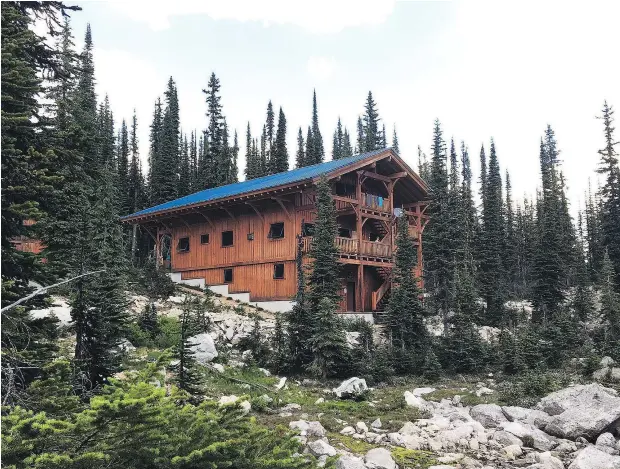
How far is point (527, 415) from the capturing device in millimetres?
13852

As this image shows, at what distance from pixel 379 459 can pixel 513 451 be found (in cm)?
317

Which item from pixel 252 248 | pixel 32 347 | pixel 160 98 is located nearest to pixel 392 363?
pixel 252 248

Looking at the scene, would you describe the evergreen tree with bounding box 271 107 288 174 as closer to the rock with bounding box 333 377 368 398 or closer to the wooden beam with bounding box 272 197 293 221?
the wooden beam with bounding box 272 197 293 221

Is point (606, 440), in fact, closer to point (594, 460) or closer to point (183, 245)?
point (594, 460)

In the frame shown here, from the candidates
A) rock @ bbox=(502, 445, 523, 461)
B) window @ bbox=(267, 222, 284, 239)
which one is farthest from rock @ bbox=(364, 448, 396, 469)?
window @ bbox=(267, 222, 284, 239)

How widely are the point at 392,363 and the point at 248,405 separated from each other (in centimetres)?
900

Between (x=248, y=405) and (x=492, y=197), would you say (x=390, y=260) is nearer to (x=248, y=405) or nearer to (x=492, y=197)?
(x=248, y=405)

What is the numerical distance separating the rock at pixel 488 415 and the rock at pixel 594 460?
9.02 feet

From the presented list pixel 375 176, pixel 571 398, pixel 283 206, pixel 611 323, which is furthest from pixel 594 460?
pixel 375 176

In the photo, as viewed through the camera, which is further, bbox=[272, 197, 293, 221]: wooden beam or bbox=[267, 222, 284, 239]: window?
bbox=[267, 222, 284, 239]: window

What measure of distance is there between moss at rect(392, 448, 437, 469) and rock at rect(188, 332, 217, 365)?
8.01 meters

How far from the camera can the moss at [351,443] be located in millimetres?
11016

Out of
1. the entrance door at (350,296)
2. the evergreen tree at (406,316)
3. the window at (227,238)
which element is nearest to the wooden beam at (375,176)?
the entrance door at (350,296)

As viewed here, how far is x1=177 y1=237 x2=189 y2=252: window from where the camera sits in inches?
1376
